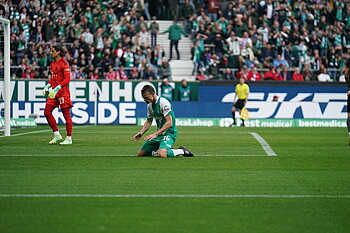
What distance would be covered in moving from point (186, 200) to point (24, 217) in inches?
73.4

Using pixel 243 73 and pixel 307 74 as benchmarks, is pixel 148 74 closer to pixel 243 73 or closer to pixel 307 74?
pixel 243 73

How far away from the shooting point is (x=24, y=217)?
6.52 m

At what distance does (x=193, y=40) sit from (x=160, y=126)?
19.7 metres

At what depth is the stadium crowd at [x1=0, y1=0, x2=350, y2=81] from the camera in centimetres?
3005

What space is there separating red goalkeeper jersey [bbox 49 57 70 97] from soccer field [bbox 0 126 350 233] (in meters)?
1.82

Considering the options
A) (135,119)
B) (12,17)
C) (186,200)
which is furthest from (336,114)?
(186,200)

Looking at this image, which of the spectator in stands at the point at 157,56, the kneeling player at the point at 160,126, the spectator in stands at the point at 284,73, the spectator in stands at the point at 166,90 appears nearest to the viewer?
the kneeling player at the point at 160,126

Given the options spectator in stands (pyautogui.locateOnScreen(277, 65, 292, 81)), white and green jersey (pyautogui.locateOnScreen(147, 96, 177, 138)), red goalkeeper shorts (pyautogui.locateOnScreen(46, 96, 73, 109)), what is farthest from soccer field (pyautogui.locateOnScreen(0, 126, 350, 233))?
spectator in stands (pyautogui.locateOnScreen(277, 65, 292, 81))

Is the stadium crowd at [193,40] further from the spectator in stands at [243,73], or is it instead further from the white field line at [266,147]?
the white field line at [266,147]

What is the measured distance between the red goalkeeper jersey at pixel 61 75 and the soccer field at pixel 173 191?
1821 mm

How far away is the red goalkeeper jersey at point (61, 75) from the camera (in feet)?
49.3

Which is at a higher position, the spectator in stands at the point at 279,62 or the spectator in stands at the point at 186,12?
the spectator in stands at the point at 186,12

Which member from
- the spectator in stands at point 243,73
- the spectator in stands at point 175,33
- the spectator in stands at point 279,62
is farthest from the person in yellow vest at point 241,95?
the spectator in stands at point 175,33

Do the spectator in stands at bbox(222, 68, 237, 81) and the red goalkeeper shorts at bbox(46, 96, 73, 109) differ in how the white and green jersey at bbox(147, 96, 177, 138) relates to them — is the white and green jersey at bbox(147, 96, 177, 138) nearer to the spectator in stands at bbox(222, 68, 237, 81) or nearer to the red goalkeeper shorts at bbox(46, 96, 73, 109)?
the red goalkeeper shorts at bbox(46, 96, 73, 109)
